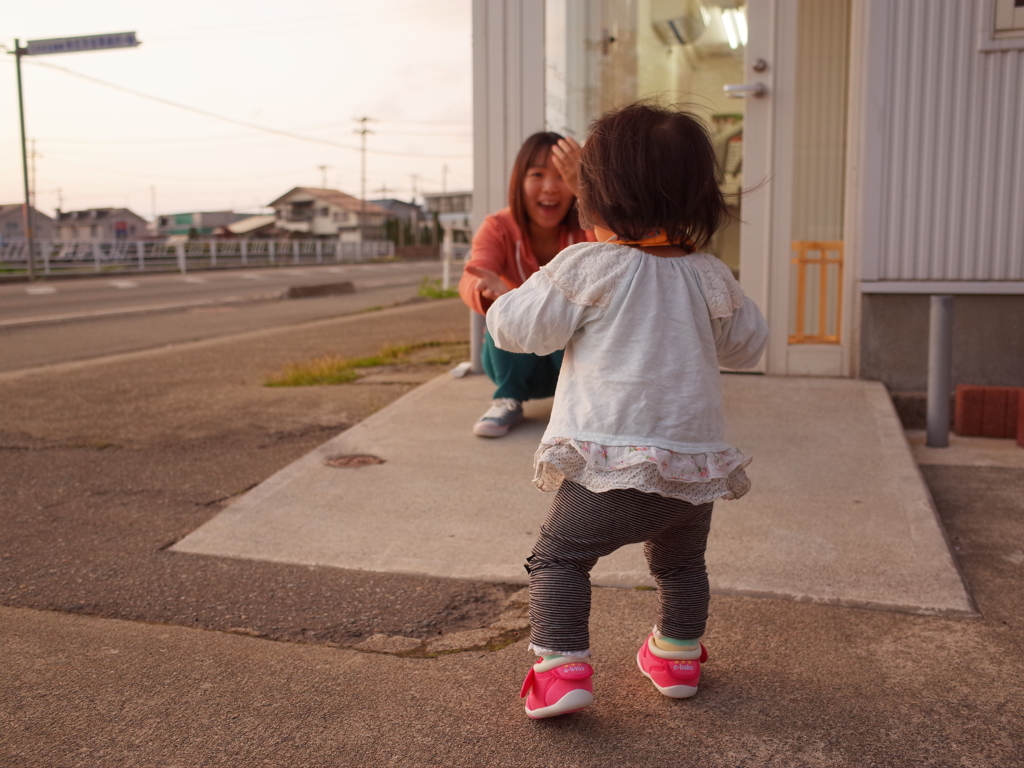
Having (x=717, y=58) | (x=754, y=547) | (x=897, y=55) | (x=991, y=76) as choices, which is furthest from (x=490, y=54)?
(x=754, y=547)

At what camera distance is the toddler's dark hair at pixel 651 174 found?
1.81m

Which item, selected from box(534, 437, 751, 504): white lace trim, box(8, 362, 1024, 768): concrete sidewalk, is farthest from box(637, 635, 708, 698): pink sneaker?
box(534, 437, 751, 504): white lace trim

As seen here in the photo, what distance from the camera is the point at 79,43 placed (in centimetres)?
2578

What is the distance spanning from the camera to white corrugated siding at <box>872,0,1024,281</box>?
4.54 m

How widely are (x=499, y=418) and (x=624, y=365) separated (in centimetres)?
221

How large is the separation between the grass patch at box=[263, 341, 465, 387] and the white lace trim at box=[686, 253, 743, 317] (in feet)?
12.8

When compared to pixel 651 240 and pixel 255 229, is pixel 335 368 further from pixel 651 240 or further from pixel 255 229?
pixel 255 229

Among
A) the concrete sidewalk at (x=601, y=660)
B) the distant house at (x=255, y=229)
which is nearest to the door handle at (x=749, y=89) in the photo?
the concrete sidewalk at (x=601, y=660)

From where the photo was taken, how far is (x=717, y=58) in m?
5.15

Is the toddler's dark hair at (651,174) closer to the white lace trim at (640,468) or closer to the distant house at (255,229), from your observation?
the white lace trim at (640,468)

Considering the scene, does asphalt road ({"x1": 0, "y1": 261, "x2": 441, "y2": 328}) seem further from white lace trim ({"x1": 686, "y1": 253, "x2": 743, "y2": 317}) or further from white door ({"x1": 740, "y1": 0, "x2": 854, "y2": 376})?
white lace trim ({"x1": 686, "y1": 253, "x2": 743, "y2": 317})

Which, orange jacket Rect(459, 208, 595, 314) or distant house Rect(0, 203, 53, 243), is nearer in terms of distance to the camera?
orange jacket Rect(459, 208, 595, 314)

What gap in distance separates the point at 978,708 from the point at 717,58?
406cm

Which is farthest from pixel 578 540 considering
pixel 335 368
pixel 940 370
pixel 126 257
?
pixel 126 257
